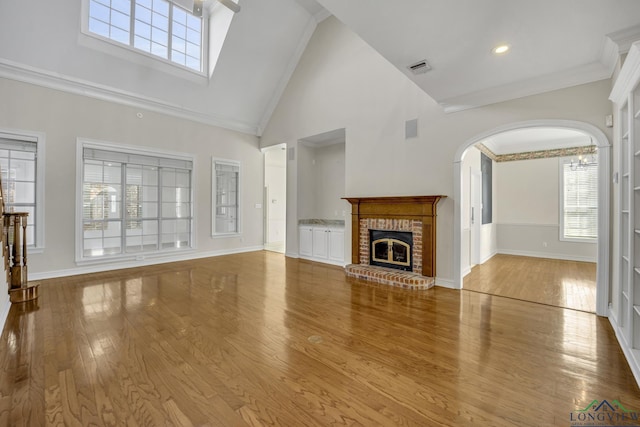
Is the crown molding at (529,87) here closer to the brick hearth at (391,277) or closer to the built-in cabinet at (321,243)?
the brick hearth at (391,277)

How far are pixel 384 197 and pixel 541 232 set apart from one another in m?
4.94

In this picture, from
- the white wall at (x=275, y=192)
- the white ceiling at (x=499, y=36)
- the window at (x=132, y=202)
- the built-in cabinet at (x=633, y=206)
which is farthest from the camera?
the white wall at (x=275, y=192)

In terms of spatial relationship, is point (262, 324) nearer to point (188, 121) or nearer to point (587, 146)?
point (188, 121)

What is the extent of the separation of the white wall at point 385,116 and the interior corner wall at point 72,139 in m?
2.06

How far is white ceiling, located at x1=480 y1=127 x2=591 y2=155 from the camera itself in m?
6.41

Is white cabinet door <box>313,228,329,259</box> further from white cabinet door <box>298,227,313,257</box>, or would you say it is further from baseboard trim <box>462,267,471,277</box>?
baseboard trim <box>462,267,471,277</box>

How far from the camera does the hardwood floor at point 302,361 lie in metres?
1.76

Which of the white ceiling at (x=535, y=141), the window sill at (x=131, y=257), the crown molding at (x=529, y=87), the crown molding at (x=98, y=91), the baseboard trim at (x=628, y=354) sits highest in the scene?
the crown molding at (x=98, y=91)

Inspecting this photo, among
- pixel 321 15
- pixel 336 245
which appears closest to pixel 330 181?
pixel 336 245

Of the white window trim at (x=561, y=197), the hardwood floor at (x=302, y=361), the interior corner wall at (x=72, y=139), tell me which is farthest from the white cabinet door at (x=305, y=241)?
the white window trim at (x=561, y=197)

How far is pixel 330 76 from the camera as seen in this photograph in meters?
6.31

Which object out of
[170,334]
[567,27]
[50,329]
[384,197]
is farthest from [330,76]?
[50,329]

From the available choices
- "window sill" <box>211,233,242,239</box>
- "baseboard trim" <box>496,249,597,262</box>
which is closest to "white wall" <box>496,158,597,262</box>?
"baseboard trim" <box>496,249,597,262</box>

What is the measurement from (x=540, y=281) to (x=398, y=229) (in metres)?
2.55
